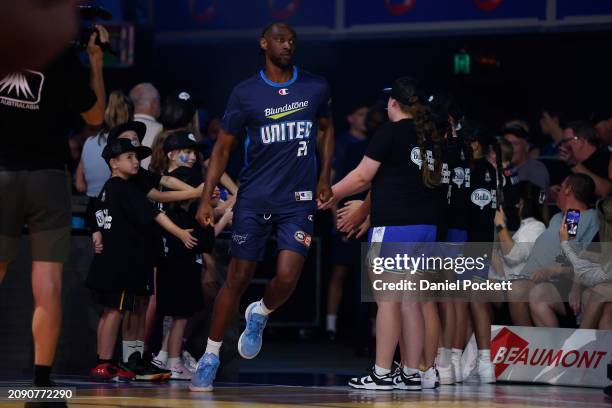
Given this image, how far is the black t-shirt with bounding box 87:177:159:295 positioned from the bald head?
1.54m

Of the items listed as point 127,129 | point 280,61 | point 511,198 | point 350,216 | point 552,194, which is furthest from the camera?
point 552,194

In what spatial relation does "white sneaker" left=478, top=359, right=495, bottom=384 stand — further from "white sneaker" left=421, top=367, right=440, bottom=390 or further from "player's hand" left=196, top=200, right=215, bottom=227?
"player's hand" left=196, top=200, right=215, bottom=227

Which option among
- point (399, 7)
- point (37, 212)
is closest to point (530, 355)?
point (37, 212)

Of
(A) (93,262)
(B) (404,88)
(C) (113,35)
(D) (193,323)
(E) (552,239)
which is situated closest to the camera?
(B) (404,88)

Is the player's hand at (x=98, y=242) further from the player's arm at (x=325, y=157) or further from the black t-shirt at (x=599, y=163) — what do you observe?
the black t-shirt at (x=599, y=163)

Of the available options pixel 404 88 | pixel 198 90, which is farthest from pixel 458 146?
pixel 198 90

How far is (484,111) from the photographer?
14312mm

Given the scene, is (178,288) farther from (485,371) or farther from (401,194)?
(485,371)

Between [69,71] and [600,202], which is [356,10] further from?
[69,71]

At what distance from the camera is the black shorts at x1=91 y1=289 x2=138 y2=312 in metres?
6.85

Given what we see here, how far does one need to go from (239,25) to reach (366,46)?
1.72 metres

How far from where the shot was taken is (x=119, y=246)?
689 centimetres

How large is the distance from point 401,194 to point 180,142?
5.42ft

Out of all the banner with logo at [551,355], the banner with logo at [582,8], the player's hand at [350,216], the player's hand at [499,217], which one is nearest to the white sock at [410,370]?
the player's hand at [350,216]
